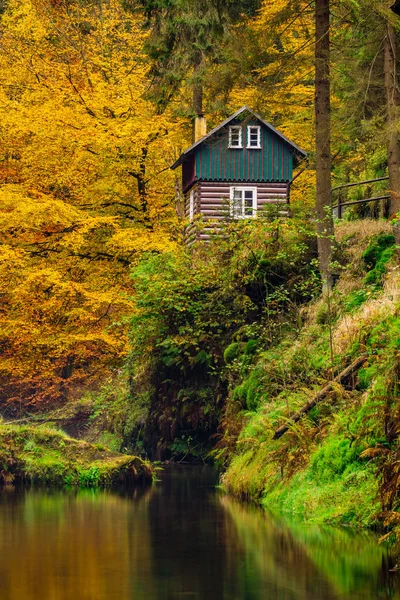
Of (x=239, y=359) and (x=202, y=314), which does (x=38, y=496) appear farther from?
(x=202, y=314)

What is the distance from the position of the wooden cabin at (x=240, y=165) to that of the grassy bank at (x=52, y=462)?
17187 mm

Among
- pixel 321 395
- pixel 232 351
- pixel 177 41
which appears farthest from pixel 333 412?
pixel 177 41

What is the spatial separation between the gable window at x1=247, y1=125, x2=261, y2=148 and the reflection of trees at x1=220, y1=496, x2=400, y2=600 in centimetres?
2523

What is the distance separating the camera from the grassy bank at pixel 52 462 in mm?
21344

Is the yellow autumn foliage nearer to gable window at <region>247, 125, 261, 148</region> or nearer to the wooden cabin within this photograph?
the wooden cabin

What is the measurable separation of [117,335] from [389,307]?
19189 mm

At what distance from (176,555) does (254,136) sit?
28.2 metres

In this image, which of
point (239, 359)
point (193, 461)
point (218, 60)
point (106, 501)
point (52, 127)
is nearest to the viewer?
point (106, 501)

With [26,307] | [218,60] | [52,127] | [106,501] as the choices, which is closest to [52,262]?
[26,307]

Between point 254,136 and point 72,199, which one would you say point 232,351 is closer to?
point 254,136

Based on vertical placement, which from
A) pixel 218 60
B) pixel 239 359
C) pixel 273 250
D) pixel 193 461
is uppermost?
pixel 218 60

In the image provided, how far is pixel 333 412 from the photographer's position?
17156mm

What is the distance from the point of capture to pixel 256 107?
25.9 metres

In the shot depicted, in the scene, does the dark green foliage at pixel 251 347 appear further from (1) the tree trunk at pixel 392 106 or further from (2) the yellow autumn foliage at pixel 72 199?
(2) the yellow autumn foliage at pixel 72 199
